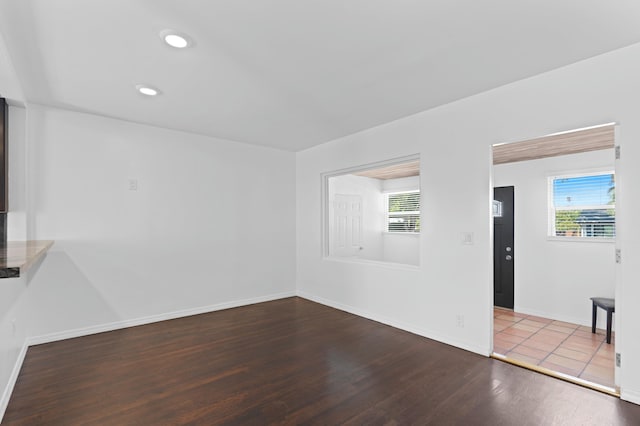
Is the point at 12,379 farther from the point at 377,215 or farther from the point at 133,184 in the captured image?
the point at 377,215

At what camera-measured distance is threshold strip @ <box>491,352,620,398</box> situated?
2.39 metres

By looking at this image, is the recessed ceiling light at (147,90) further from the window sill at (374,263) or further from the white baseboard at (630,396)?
the white baseboard at (630,396)

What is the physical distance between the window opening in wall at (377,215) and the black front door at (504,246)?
5.34 feet

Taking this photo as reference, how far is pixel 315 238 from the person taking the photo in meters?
5.30

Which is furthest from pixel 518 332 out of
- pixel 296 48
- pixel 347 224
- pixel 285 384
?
pixel 296 48

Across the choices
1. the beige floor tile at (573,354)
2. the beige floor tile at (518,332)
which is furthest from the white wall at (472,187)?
the beige floor tile at (518,332)

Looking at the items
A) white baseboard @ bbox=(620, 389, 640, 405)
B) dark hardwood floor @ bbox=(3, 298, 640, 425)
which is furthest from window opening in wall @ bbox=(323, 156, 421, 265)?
white baseboard @ bbox=(620, 389, 640, 405)

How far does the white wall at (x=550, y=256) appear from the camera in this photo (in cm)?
399

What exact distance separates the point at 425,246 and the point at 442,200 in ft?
1.88

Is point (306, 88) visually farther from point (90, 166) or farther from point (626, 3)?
point (90, 166)

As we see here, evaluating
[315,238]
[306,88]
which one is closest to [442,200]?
[306,88]

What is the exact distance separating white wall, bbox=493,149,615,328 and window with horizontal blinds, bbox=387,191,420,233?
1955 mm

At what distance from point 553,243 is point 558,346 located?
1.62m

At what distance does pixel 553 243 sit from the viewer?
4367mm
